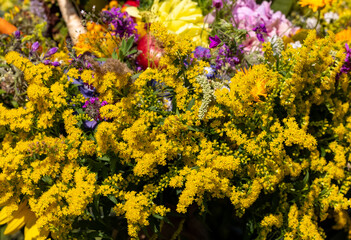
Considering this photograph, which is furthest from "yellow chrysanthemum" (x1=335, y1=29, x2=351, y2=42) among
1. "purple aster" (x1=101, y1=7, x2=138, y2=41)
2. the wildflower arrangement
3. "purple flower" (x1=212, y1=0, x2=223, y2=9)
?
"purple aster" (x1=101, y1=7, x2=138, y2=41)

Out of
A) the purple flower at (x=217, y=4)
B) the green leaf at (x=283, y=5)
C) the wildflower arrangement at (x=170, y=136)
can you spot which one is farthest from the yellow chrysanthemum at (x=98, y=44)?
the green leaf at (x=283, y=5)

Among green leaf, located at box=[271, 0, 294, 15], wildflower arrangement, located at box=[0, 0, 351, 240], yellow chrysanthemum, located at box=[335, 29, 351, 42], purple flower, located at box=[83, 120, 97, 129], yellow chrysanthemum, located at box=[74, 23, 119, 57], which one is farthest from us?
Result: green leaf, located at box=[271, 0, 294, 15]

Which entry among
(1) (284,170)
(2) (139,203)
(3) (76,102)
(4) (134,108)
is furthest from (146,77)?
(1) (284,170)

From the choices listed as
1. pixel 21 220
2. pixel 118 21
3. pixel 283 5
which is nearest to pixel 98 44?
pixel 118 21

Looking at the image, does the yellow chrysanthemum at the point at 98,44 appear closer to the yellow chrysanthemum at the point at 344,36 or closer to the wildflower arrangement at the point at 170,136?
the wildflower arrangement at the point at 170,136

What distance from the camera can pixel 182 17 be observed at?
3.85 feet

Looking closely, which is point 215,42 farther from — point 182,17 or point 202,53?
point 182,17

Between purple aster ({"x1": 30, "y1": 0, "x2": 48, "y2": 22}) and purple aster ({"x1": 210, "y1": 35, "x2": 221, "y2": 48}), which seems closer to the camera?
purple aster ({"x1": 210, "y1": 35, "x2": 221, "y2": 48})

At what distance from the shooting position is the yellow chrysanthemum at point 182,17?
3.77 ft

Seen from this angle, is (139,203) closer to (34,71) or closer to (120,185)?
(120,185)

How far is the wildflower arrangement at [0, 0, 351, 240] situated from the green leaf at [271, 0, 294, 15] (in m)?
0.45

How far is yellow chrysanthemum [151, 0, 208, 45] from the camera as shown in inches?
45.3

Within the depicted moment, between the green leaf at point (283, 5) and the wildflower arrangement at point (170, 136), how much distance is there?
0.45m

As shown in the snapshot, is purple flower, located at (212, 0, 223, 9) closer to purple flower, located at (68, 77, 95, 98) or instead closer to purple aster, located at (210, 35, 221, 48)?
purple aster, located at (210, 35, 221, 48)
